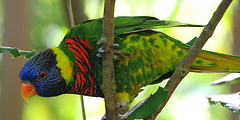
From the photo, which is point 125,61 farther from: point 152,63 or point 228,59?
point 228,59

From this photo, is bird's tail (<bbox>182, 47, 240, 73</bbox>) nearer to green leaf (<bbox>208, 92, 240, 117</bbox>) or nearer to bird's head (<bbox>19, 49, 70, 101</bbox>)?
green leaf (<bbox>208, 92, 240, 117</bbox>)

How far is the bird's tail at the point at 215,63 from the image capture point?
1129 mm

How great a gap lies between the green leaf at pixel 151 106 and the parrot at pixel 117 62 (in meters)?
0.27

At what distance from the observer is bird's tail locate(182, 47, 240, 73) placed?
113 cm

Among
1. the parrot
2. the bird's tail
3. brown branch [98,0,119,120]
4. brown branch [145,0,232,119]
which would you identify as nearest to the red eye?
the parrot

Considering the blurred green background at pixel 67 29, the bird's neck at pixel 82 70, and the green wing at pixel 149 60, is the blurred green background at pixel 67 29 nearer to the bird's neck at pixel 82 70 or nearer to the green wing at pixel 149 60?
the bird's neck at pixel 82 70

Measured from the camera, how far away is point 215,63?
1.20 m

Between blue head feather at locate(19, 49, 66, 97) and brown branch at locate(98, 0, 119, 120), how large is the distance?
0.91 ft

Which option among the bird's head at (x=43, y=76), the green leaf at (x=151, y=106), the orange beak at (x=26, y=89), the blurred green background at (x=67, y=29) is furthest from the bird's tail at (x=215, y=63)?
the blurred green background at (x=67, y=29)

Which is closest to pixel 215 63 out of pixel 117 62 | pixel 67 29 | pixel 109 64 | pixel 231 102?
pixel 231 102

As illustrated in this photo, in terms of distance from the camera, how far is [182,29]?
7.50ft

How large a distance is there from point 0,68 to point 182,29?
5.87 feet

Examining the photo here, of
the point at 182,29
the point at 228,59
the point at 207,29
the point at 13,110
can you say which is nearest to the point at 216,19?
the point at 207,29

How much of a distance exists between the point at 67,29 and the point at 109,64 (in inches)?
58.3
